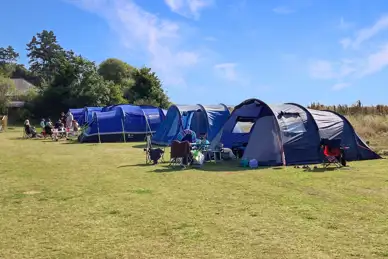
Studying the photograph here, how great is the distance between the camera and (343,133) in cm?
1227

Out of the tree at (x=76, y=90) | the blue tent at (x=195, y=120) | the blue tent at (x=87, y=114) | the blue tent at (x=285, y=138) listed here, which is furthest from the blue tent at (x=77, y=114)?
the blue tent at (x=285, y=138)

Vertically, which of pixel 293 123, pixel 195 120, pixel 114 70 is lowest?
pixel 293 123

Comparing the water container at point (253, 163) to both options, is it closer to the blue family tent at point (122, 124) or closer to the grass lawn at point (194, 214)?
the grass lawn at point (194, 214)

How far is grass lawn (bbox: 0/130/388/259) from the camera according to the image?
4.57 metres

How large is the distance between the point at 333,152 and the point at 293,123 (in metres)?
1.44

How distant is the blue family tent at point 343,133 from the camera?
39.5 ft

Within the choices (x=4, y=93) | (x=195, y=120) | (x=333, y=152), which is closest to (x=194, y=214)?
(x=333, y=152)

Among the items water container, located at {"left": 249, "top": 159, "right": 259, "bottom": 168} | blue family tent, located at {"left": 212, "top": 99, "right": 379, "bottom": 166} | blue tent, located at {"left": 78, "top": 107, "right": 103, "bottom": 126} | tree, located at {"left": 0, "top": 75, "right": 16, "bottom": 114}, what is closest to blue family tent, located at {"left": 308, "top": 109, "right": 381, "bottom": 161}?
blue family tent, located at {"left": 212, "top": 99, "right": 379, "bottom": 166}

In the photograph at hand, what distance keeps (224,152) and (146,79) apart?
28222mm

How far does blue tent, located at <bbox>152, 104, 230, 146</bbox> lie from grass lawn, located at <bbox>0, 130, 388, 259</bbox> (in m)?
6.72

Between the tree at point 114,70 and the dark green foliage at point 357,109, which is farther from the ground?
the tree at point 114,70

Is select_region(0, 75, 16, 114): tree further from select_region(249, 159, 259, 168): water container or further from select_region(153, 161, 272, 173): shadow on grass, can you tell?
select_region(249, 159, 259, 168): water container

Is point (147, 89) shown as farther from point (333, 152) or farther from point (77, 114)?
point (333, 152)

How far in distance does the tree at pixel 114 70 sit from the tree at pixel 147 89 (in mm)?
8430
